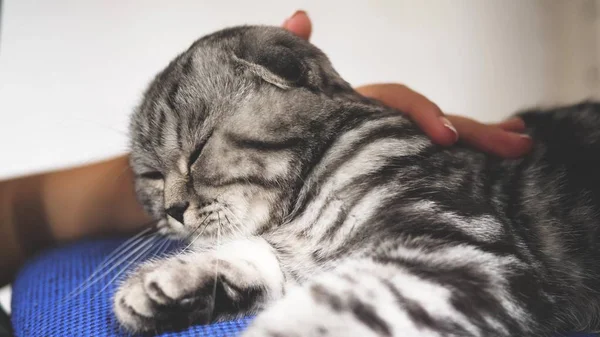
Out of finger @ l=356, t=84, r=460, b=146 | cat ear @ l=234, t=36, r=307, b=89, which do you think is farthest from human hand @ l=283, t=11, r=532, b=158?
cat ear @ l=234, t=36, r=307, b=89

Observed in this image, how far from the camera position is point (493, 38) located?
99 cm

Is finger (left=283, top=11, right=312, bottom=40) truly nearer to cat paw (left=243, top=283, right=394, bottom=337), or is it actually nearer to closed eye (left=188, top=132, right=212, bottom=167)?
closed eye (left=188, top=132, right=212, bottom=167)

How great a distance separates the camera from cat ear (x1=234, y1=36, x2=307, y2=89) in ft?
2.26

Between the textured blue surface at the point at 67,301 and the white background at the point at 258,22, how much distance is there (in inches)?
10.0

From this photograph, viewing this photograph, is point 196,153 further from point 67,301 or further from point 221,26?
point 221,26

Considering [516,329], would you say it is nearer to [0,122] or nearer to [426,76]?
[426,76]

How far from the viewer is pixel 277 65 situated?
2.26 feet

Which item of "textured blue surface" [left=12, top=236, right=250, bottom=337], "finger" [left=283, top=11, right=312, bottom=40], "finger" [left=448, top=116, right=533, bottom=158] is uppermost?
"finger" [left=283, top=11, right=312, bottom=40]

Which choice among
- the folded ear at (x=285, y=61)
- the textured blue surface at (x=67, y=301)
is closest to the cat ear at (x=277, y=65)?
the folded ear at (x=285, y=61)

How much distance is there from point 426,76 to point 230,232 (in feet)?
1.83

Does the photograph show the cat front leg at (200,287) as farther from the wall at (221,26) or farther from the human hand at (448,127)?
the wall at (221,26)

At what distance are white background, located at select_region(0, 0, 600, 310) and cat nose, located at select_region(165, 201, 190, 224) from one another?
10.5 inches

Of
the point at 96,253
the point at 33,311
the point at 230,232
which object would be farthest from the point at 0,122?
the point at 230,232

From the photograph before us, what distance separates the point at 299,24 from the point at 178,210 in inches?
17.8
